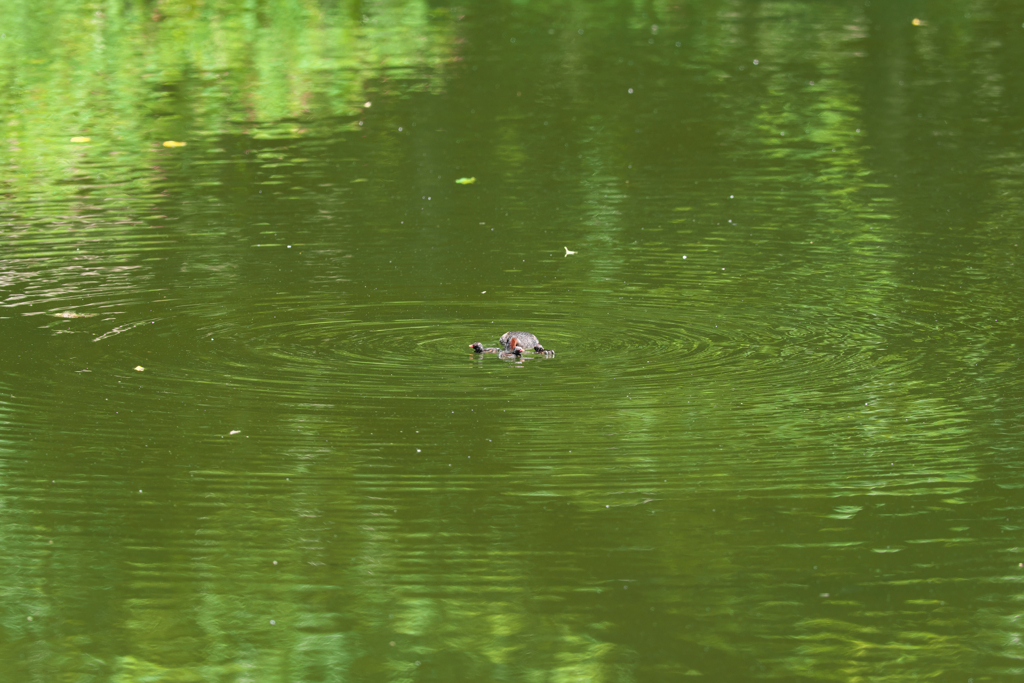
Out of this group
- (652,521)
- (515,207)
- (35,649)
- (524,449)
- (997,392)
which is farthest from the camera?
(515,207)

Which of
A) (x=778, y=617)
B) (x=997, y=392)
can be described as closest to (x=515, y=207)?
(x=997, y=392)

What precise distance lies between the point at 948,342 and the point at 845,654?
419 centimetres

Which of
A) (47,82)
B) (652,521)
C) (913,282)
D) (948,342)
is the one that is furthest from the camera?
(47,82)

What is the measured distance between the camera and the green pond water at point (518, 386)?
233 inches

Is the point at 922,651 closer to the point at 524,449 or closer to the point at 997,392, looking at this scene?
the point at 524,449

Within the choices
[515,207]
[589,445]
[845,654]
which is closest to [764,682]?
[845,654]

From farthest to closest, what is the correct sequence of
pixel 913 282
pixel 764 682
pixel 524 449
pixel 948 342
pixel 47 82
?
pixel 47 82 → pixel 913 282 → pixel 948 342 → pixel 524 449 → pixel 764 682

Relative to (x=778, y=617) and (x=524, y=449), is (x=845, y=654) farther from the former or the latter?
(x=524, y=449)

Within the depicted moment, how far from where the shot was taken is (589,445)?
25.2 feet

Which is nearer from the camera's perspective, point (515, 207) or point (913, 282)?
point (913, 282)

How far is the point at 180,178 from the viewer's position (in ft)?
49.1

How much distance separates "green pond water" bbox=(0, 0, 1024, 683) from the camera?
19.4 ft

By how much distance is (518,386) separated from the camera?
8586 millimetres

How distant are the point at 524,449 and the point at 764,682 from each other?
2489 millimetres
